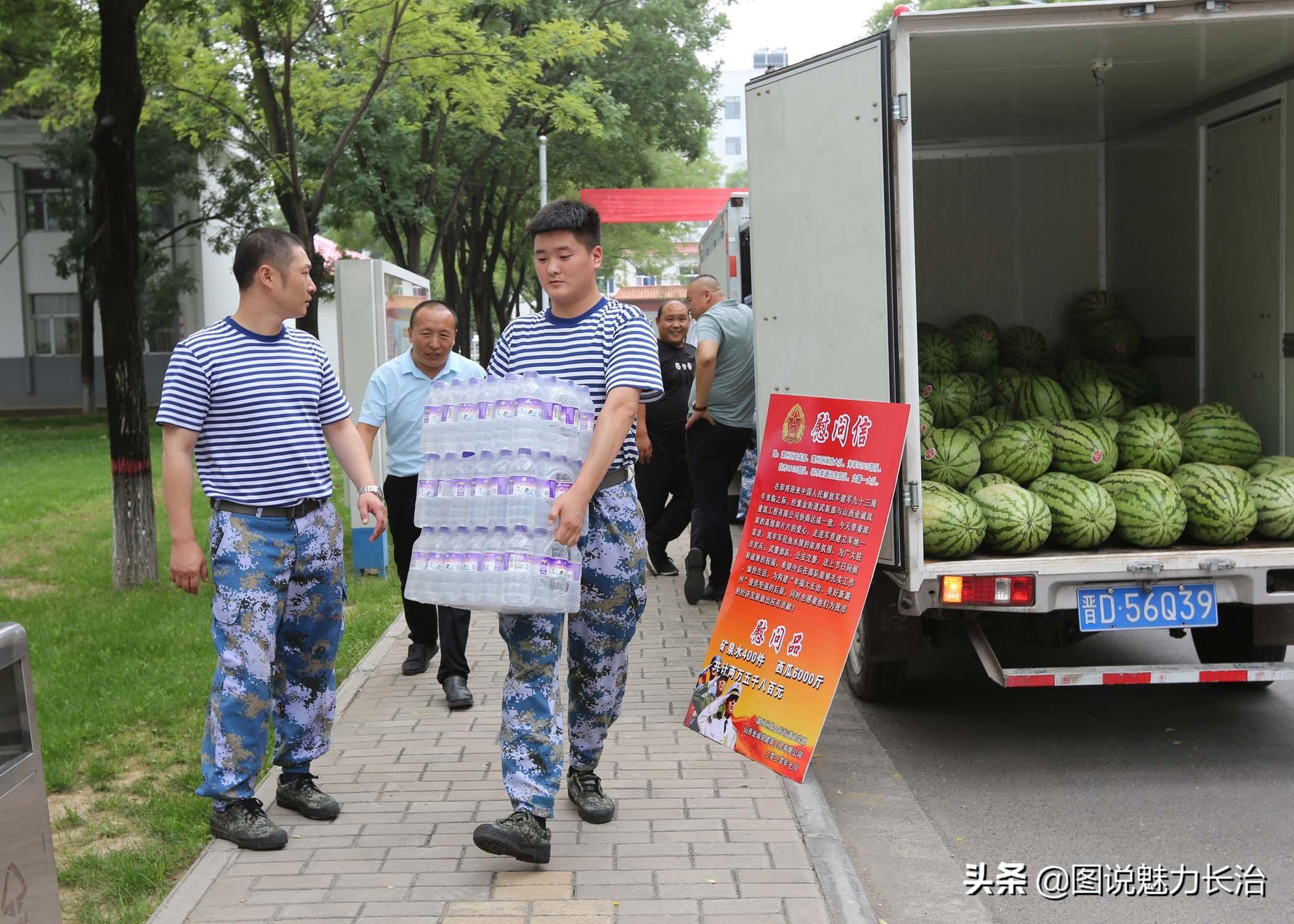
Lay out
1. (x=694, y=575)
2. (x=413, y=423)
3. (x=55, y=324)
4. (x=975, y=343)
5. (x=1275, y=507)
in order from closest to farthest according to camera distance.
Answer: (x=1275, y=507)
(x=413, y=423)
(x=975, y=343)
(x=694, y=575)
(x=55, y=324)

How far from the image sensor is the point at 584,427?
13.7 feet

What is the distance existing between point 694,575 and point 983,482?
3292mm

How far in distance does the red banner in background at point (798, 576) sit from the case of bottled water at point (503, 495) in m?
1.42

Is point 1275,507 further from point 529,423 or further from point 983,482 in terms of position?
point 529,423

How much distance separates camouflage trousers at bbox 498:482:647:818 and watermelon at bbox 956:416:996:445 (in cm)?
261

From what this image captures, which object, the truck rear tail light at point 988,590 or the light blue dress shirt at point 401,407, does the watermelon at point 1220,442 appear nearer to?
the truck rear tail light at point 988,590

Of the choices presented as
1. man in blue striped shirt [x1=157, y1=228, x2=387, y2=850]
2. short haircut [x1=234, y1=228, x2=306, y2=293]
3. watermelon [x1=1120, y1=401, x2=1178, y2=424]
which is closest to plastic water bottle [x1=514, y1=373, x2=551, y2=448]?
man in blue striped shirt [x1=157, y1=228, x2=387, y2=850]

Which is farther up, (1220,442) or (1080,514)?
(1220,442)

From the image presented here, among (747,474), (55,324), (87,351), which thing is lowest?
(747,474)

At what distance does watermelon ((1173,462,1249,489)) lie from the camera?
604 cm

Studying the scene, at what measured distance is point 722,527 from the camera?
29.6 ft

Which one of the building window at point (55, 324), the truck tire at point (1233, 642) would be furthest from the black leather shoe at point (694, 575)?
the building window at point (55, 324)

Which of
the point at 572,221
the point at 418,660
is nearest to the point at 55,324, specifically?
the point at 418,660

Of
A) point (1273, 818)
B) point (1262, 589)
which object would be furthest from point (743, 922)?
point (1262, 589)
